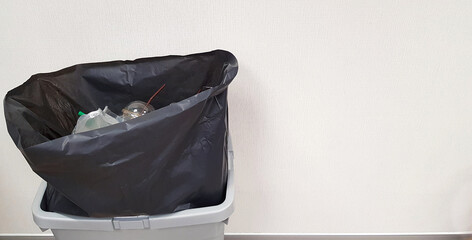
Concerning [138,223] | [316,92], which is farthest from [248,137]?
[138,223]

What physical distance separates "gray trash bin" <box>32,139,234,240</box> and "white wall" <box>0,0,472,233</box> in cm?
34

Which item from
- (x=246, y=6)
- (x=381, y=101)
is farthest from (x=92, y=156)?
(x=381, y=101)

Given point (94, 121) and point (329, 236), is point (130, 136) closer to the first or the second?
point (94, 121)

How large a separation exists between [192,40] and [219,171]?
346 millimetres

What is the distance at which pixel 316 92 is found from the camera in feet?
3.48

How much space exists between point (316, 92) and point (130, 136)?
54 cm

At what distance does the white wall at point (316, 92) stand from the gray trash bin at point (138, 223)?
1.11 ft

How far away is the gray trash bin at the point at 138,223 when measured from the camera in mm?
820

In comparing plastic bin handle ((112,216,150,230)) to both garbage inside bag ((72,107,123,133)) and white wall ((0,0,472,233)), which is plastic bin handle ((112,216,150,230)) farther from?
white wall ((0,0,472,233))

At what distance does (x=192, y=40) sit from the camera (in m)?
0.98

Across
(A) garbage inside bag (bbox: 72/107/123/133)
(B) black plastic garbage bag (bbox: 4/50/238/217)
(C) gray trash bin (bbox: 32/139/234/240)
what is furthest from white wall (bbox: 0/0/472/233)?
(C) gray trash bin (bbox: 32/139/234/240)

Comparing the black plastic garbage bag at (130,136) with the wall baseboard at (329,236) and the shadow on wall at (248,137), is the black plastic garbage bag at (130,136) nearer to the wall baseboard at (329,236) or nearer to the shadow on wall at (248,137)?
the shadow on wall at (248,137)

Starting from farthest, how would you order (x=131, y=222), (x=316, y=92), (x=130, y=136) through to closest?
(x=316, y=92) < (x=131, y=222) < (x=130, y=136)

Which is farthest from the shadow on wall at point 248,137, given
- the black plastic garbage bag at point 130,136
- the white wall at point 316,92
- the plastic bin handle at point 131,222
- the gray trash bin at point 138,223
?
the plastic bin handle at point 131,222
